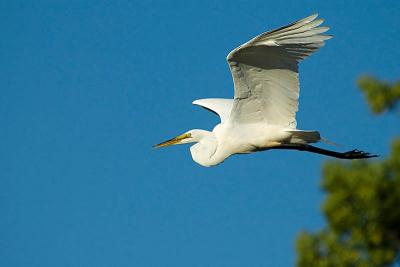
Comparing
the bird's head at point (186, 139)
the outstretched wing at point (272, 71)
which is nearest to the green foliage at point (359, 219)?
the outstretched wing at point (272, 71)

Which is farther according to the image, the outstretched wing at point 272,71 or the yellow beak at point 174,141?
the yellow beak at point 174,141

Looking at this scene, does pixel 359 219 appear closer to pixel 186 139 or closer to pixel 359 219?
pixel 359 219

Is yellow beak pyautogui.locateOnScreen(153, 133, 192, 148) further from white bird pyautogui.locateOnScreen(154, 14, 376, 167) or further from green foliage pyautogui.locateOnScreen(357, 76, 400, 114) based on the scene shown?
green foliage pyautogui.locateOnScreen(357, 76, 400, 114)

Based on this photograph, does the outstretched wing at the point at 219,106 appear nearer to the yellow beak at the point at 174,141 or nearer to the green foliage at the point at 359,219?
the yellow beak at the point at 174,141

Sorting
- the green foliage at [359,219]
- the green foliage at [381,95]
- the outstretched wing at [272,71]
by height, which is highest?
the outstretched wing at [272,71]

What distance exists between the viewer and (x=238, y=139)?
11188 mm

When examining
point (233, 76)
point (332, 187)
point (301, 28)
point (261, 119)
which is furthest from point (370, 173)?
point (261, 119)

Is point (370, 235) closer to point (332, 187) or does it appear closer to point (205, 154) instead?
point (332, 187)

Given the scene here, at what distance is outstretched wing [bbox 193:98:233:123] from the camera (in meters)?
12.3

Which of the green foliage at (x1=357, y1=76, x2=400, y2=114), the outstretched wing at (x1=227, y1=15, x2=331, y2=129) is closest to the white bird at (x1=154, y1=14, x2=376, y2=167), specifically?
the outstretched wing at (x1=227, y1=15, x2=331, y2=129)

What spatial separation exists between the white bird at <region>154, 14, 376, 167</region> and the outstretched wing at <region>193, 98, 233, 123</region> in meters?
0.03

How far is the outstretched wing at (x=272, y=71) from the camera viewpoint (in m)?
9.24

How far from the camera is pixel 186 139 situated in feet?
40.1

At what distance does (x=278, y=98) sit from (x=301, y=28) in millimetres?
1568
